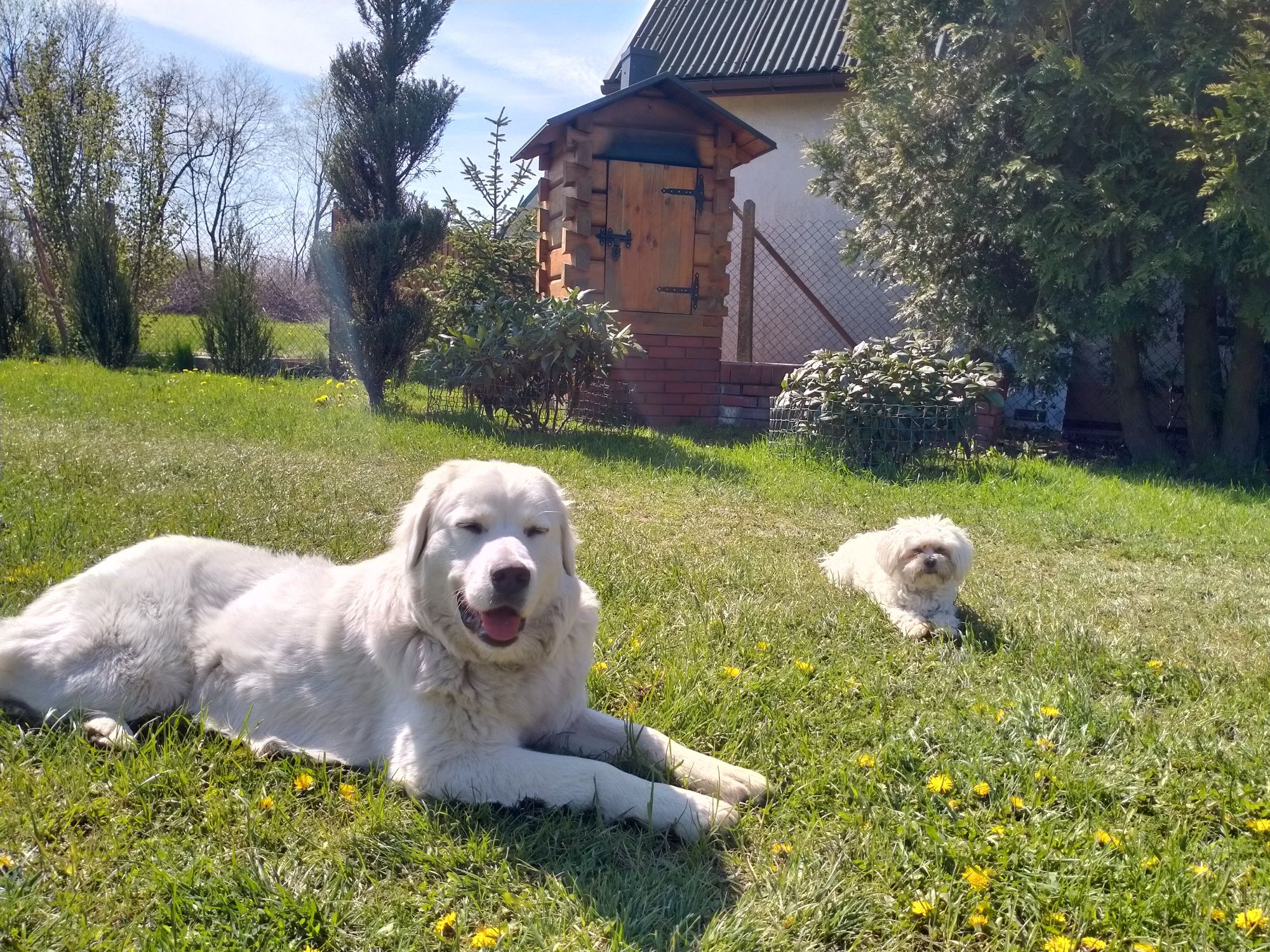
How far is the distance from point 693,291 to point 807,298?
259 cm

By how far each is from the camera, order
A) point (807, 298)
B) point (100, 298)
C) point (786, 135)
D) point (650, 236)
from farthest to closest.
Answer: point (786, 135) → point (100, 298) → point (807, 298) → point (650, 236)

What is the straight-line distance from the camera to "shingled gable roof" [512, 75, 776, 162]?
31.8 feet

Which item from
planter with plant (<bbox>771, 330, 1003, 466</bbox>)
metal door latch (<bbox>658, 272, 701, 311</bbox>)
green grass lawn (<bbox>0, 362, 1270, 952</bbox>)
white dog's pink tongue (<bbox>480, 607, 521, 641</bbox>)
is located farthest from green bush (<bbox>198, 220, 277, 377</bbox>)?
white dog's pink tongue (<bbox>480, 607, 521, 641</bbox>)

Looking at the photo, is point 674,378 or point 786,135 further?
point 786,135

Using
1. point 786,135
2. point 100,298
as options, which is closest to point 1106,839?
point 786,135

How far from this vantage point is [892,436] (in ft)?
25.4

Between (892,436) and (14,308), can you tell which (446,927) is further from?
(14,308)

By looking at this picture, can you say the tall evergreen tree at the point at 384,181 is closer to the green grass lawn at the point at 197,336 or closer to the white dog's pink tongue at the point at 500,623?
the green grass lawn at the point at 197,336

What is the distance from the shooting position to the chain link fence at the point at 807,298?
41.5ft

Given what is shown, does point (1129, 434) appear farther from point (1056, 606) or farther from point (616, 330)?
point (1056, 606)

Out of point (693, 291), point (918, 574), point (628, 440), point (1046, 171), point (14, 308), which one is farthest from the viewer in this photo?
point (14, 308)

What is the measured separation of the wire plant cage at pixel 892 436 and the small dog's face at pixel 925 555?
10.2ft

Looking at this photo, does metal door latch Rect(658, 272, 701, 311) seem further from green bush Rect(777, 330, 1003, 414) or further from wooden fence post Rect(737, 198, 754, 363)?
green bush Rect(777, 330, 1003, 414)

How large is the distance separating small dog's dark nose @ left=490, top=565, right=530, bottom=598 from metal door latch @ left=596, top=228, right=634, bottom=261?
26.7 ft
